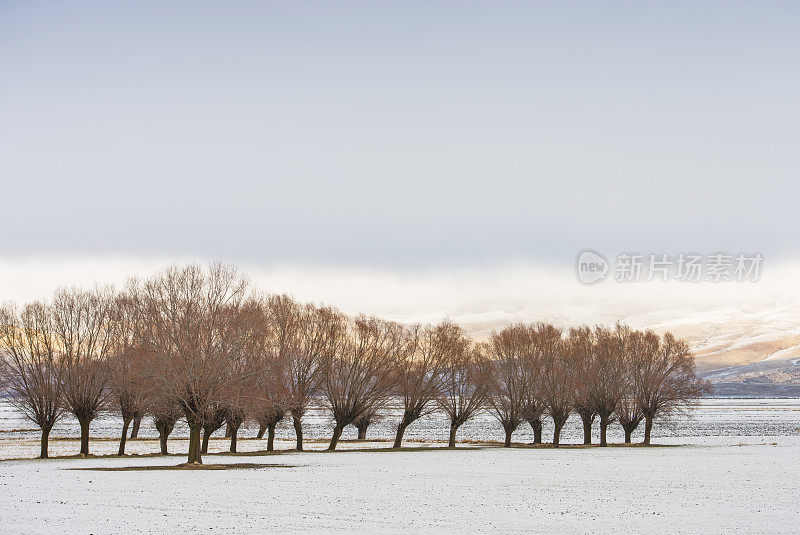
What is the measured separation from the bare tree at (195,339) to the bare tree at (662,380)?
5025 centimetres

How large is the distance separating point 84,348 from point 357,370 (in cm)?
2469

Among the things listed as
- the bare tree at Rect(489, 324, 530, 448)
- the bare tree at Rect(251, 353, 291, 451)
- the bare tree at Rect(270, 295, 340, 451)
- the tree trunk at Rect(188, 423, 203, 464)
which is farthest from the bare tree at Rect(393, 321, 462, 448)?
the tree trunk at Rect(188, 423, 203, 464)

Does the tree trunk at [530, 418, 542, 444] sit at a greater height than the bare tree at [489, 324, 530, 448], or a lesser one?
lesser

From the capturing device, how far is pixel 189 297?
49.0 meters

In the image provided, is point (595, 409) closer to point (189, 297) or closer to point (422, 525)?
point (189, 297)

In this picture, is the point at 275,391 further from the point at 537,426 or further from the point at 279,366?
the point at 537,426

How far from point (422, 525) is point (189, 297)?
3022 centimetres

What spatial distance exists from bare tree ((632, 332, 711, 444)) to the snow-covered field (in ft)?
103

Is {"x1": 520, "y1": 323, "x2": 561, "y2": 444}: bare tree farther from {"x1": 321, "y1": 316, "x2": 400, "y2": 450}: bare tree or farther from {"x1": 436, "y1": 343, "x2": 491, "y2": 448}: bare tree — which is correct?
{"x1": 321, "y1": 316, "x2": 400, "y2": 450}: bare tree

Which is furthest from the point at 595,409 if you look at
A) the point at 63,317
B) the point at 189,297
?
the point at 63,317

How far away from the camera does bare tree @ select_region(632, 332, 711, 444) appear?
82500mm

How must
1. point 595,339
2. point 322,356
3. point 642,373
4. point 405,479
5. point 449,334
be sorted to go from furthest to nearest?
point 595,339
point 642,373
point 449,334
point 322,356
point 405,479

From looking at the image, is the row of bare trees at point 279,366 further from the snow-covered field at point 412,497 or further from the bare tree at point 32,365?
the snow-covered field at point 412,497

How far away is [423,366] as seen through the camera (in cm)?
7438
